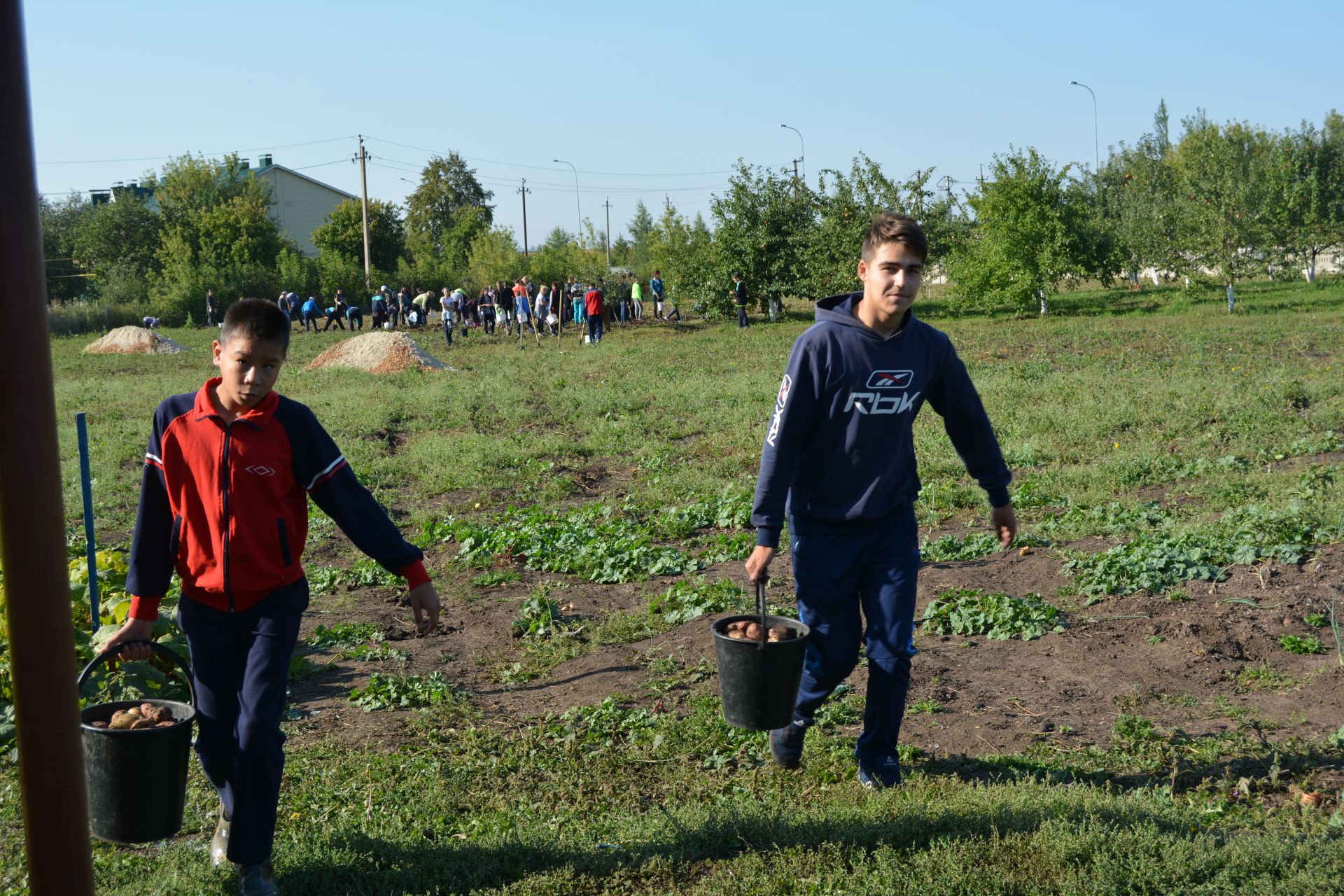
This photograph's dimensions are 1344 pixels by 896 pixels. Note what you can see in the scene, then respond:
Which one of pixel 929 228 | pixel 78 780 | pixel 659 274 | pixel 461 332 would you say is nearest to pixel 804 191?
pixel 929 228

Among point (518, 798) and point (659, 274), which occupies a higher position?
point (659, 274)

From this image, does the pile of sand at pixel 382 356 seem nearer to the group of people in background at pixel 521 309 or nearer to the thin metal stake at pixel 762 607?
the group of people in background at pixel 521 309

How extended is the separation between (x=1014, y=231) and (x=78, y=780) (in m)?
31.5

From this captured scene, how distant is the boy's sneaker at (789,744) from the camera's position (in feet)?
14.7

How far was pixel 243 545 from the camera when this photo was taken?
11.8 feet

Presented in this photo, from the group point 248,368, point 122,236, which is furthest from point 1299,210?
point 122,236

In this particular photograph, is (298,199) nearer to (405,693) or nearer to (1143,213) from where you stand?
(1143,213)

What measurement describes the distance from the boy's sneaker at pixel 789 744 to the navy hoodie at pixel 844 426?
81 centimetres

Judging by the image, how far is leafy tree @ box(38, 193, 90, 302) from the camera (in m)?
62.6

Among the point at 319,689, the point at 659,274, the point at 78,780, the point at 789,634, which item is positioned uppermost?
the point at 659,274

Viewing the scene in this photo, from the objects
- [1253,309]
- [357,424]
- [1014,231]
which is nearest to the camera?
[357,424]

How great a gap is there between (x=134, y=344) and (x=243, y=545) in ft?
105

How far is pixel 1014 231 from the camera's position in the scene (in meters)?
31.0

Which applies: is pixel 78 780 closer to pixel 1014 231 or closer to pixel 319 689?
pixel 319 689
